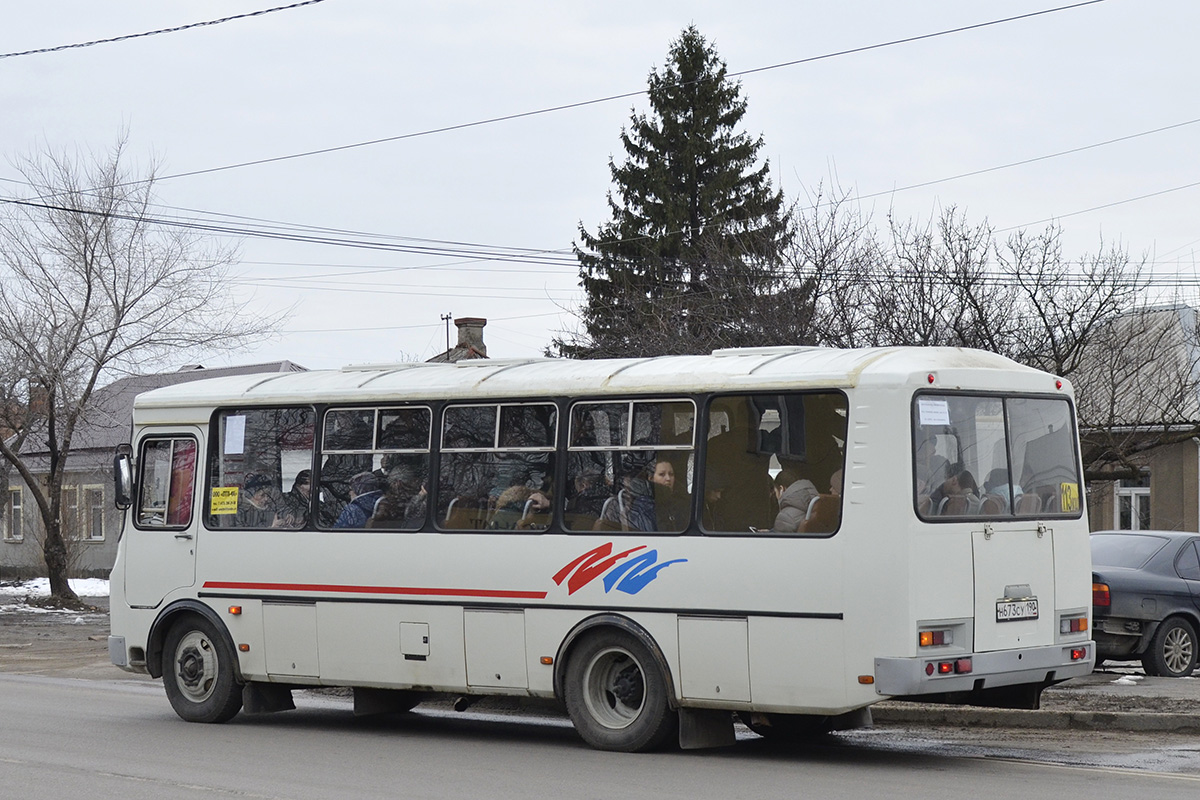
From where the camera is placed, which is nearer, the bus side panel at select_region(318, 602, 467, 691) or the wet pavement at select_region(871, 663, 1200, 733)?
the bus side panel at select_region(318, 602, 467, 691)

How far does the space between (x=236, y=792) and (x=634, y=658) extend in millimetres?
2994

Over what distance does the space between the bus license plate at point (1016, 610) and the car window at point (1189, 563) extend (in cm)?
635

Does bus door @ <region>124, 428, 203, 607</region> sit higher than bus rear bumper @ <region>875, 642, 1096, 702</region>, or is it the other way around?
bus door @ <region>124, 428, 203, 607</region>

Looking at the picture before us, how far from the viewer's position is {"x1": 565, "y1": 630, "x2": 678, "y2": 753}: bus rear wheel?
10.9m

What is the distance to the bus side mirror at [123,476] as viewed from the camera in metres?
13.8

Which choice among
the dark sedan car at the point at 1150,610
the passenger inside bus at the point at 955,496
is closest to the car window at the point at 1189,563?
the dark sedan car at the point at 1150,610

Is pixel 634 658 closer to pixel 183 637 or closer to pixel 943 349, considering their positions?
pixel 943 349

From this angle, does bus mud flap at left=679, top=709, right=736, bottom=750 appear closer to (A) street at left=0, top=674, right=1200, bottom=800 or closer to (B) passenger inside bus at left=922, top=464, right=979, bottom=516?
(A) street at left=0, top=674, right=1200, bottom=800

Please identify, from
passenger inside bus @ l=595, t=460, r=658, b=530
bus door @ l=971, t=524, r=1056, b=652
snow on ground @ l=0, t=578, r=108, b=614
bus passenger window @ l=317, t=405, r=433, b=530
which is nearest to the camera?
bus door @ l=971, t=524, r=1056, b=652

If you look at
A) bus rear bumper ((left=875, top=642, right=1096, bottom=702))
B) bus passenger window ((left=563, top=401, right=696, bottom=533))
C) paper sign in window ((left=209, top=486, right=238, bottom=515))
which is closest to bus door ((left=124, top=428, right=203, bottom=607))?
paper sign in window ((left=209, top=486, right=238, bottom=515))

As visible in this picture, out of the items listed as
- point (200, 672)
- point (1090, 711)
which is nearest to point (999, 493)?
point (1090, 711)

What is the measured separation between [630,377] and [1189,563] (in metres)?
7.97

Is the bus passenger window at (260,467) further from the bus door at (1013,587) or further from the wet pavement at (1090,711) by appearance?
the bus door at (1013,587)

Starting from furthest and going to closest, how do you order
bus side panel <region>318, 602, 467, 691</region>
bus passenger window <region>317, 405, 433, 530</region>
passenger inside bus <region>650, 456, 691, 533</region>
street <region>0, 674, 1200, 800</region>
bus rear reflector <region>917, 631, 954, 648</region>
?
bus passenger window <region>317, 405, 433, 530</region>
bus side panel <region>318, 602, 467, 691</region>
passenger inside bus <region>650, 456, 691, 533</region>
bus rear reflector <region>917, 631, 954, 648</region>
street <region>0, 674, 1200, 800</region>
